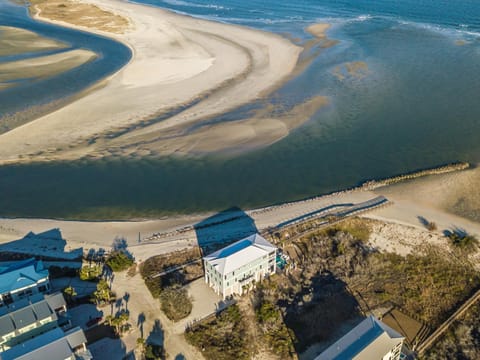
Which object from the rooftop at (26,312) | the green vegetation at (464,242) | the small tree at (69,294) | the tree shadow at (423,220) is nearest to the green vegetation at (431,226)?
the tree shadow at (423,220)

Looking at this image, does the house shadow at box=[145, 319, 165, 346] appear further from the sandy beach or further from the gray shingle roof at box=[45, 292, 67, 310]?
the sandy beach

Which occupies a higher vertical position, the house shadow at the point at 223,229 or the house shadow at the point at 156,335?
the house shadow at the point at 223,229

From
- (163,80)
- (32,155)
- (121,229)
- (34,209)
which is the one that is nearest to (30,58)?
(163,80)

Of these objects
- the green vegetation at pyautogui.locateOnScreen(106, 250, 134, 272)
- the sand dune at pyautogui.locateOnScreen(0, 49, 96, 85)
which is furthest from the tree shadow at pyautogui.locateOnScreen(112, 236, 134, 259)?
the sand dune at pyautogui.locateOnScreen(0, 49, 96, 85)

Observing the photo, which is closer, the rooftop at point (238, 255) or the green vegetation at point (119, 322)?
the green vegetation at point (119, 322)

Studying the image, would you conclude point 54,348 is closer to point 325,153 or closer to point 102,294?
point 102,294

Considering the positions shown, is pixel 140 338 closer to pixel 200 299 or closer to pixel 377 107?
pixel 200 299

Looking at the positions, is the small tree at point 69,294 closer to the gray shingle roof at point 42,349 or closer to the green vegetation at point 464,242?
the gray shingle roof at point 42,349

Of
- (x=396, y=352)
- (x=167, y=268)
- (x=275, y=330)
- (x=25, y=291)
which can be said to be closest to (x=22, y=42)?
(x=25, y=291)
